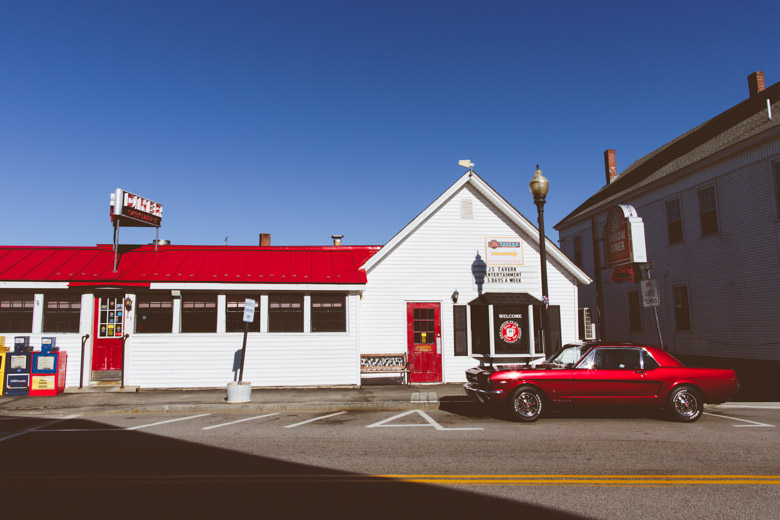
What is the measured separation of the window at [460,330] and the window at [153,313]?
29.5 feet

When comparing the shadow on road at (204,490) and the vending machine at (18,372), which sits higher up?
the vending machine at (18,372)

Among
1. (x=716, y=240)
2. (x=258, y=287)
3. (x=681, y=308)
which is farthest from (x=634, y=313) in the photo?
(x=258, y=287)

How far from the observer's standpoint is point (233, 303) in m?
15.0

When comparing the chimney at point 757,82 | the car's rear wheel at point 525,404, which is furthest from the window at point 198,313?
the chimney at point 757,82

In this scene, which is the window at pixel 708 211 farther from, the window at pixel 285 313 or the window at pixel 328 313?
the window at pixel 285 313

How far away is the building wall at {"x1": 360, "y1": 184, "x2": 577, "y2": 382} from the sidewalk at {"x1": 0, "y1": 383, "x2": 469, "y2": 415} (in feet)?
6.66

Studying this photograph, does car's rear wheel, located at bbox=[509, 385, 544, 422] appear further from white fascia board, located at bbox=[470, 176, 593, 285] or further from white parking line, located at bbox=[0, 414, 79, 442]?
white parking line, located at bbox=[0, 414, 79, 442]

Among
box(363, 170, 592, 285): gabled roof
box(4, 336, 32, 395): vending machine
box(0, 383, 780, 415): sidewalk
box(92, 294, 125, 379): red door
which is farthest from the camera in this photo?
box(363, 170, 592, 285): gabled roof

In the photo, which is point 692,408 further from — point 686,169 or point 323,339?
point 686,169

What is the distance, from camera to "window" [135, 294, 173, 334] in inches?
573

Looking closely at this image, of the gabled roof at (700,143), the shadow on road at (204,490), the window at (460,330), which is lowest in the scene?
the shadow on road at (204,490)

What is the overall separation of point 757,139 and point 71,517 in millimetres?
19699

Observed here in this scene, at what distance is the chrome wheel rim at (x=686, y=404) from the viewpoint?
970cm

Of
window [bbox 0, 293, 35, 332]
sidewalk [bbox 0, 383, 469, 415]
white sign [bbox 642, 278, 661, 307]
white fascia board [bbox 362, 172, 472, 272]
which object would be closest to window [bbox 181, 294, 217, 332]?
sidewalk [bbox 0, 383, 469, 415]
